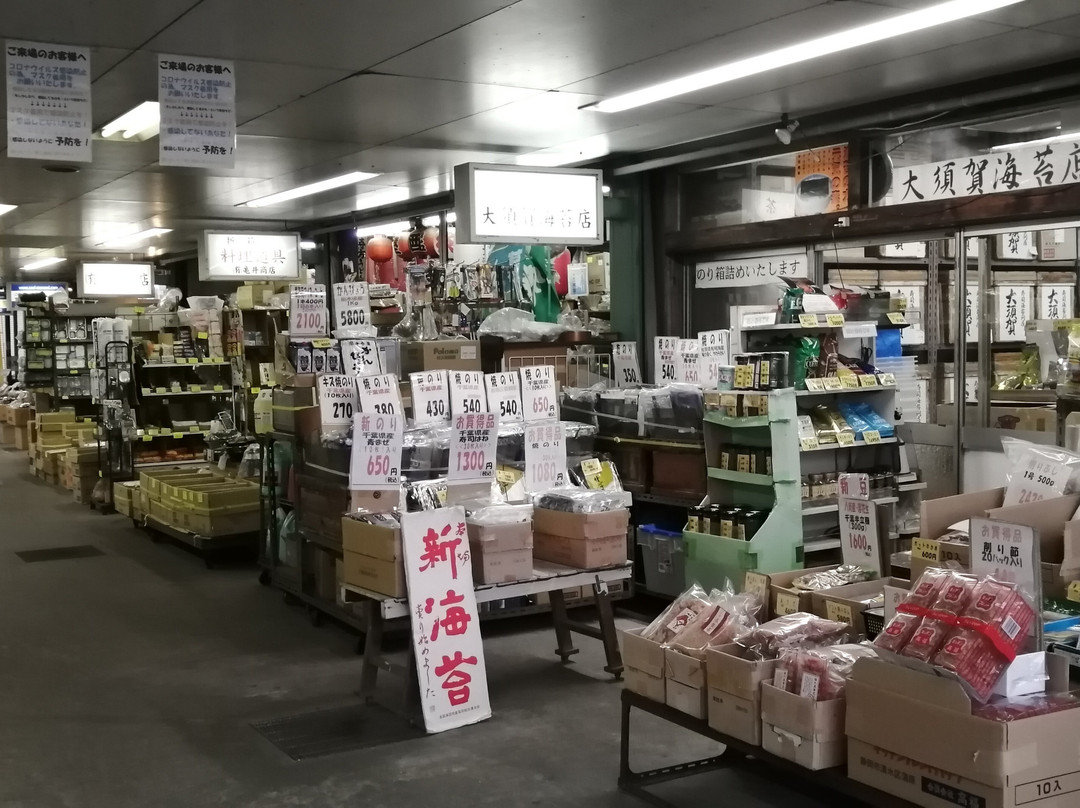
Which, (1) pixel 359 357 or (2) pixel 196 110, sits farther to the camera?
(1) pixel 359 357

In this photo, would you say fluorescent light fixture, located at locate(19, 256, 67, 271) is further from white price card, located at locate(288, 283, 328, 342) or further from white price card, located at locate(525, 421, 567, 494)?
white price card, located at locate(525, 421, 567, 494)

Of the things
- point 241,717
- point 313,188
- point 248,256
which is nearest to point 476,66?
point 241,717

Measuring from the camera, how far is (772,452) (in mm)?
5871

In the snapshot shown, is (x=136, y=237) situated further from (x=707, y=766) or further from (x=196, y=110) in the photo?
(x=707, y=766)

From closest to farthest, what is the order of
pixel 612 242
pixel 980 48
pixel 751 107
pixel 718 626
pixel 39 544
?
pixel 718 626 < pixel 980 48 < pixel 751 107 < pixel 612 242 < pixel 39 544

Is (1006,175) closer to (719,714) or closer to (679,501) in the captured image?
(679,501)

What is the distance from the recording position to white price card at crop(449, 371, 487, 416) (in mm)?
6164

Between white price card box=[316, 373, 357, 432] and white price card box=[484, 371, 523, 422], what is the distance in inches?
30.8

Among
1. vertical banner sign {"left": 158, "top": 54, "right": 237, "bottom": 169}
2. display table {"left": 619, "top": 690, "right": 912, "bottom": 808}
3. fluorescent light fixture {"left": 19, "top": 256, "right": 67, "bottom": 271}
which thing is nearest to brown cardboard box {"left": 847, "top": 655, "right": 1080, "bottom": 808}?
display table {"left": 619, "top": 690, "right": 912, "bottom": 808}

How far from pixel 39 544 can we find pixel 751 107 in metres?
7.10

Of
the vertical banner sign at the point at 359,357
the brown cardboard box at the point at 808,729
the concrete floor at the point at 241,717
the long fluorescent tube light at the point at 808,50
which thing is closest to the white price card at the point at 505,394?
the vertical banner sign at the point at 359,357

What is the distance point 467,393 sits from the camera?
6.22 meters

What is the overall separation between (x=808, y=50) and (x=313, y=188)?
17.9ft

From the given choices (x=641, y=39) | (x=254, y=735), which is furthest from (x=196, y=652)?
(x=641, y=39)
